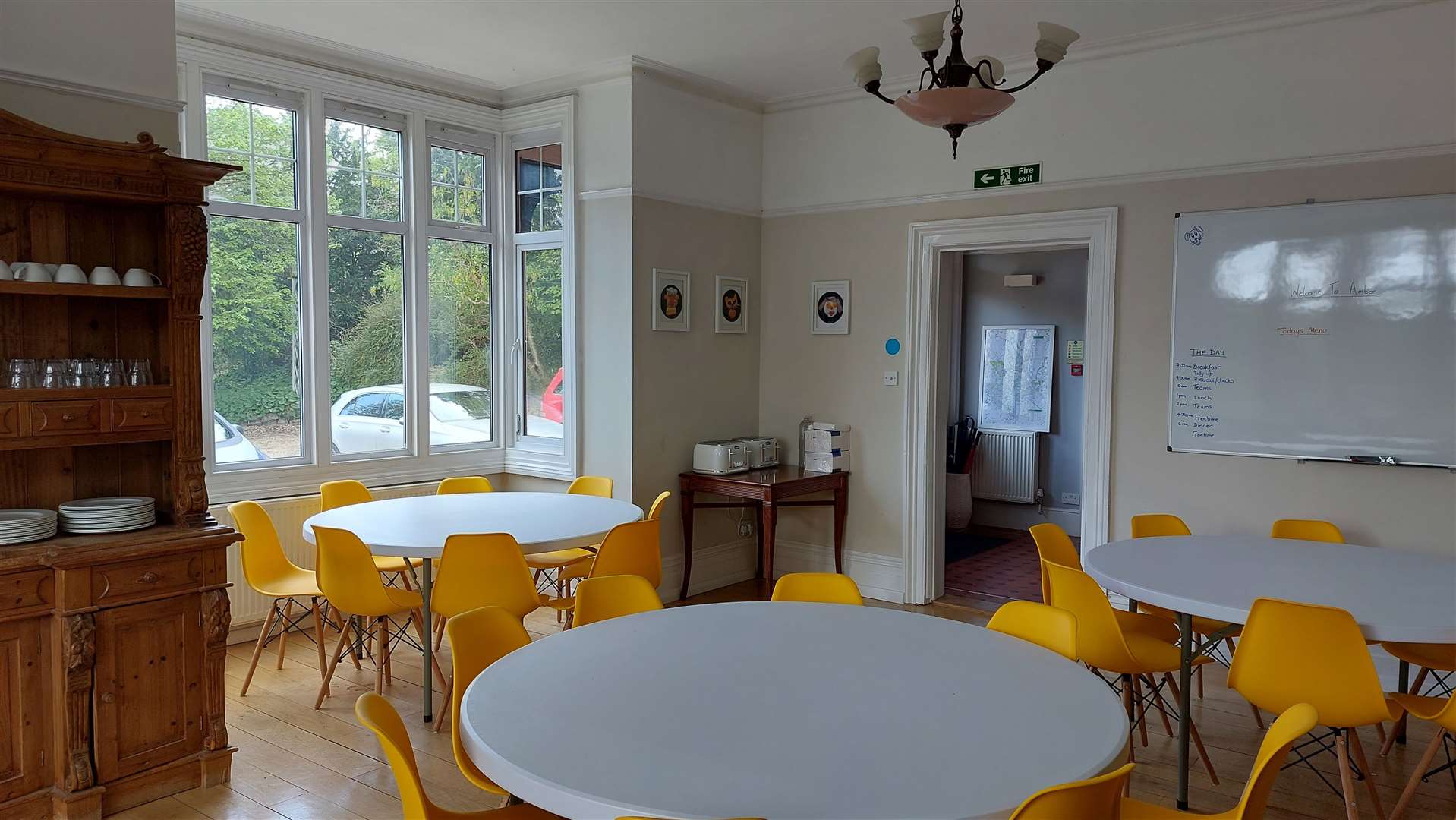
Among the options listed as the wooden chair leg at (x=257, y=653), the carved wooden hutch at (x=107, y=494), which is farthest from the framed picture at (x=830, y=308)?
the carved wooden hutch at (x=107, y=494)

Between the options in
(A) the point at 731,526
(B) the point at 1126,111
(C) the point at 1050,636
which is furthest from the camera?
(A) the point at 731,526

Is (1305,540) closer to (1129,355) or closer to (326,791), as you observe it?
(1129,355)

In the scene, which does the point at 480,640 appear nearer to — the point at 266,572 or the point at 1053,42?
the point at 266,572

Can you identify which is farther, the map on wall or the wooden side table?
the map on wall

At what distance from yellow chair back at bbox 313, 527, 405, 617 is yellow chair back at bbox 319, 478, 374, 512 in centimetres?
106

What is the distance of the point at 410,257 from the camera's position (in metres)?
5.83

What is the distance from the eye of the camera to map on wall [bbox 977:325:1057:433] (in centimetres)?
806

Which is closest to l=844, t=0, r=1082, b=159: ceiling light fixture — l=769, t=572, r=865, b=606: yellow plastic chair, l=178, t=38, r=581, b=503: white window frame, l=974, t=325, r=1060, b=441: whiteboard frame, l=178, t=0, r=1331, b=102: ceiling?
l=178, t=0, r=1331, b=102: ceiling

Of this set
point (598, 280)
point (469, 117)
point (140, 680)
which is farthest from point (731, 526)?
point (140, 680)

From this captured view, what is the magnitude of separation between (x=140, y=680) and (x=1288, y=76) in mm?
5452

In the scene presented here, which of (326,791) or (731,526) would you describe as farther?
(731,526)

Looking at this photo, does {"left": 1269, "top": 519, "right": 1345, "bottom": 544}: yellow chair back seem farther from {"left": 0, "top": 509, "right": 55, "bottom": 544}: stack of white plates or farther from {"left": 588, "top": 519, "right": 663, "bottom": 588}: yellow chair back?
{"left": 0, "top": 509, "right": 55, "bottom": 544}: stack of white plates

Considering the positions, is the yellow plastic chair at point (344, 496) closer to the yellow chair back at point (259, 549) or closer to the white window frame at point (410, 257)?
the yellow chair back at point (259, 549)

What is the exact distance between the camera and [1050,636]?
2.68 m
